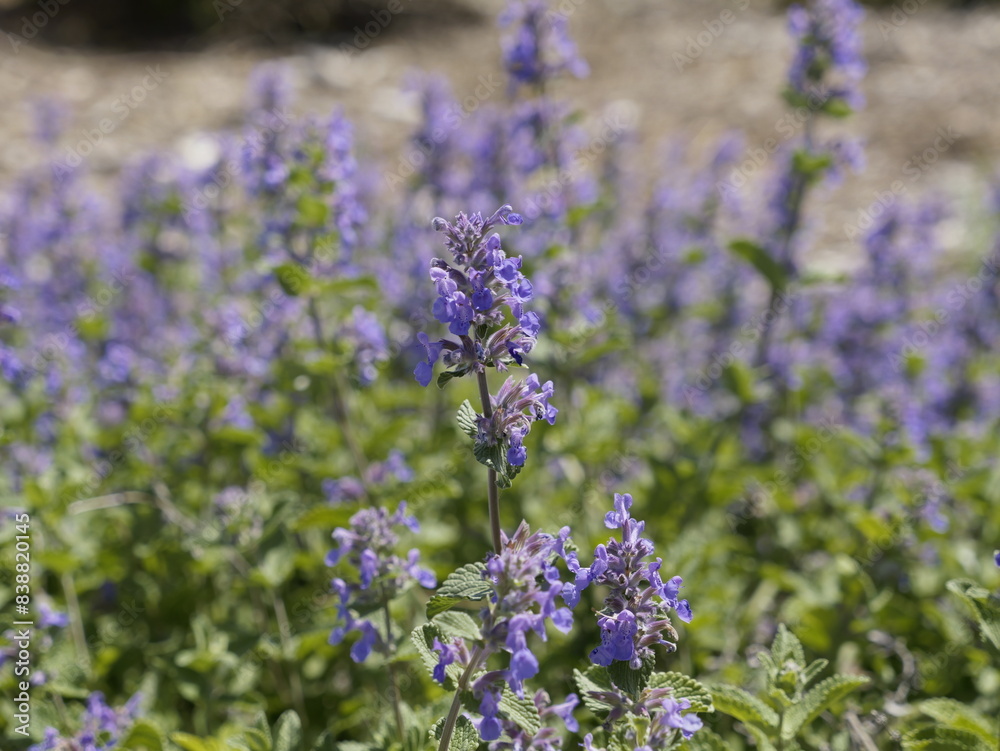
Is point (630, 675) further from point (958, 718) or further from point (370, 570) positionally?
point (958, 718)

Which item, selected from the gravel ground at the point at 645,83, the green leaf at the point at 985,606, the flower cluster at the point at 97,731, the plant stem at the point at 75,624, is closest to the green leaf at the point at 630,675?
the green leaf at the point at 985,606

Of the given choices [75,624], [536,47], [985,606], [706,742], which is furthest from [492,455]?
[536,47]

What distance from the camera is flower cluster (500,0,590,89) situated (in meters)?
5.52

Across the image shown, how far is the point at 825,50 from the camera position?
530cm

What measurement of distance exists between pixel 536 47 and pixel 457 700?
429cm

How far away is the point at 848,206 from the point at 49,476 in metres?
11.2

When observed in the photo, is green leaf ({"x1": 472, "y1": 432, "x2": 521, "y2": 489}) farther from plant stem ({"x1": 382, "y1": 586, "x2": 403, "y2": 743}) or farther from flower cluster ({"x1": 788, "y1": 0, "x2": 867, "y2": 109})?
flower cluster ({"x1": 788, "y1": 0, "x2": 867, "y2": 109})

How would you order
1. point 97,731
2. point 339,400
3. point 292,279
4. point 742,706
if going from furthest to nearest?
point 339,400 → point 292,279 → point 97,731 → point 742,706

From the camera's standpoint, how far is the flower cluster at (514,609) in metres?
2.32

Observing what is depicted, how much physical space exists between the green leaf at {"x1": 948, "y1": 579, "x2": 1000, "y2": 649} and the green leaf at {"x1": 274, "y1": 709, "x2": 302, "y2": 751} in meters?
2.33

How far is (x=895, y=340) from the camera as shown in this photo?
705 centimetres

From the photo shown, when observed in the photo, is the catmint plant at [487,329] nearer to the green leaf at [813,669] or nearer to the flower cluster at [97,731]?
the green leaf at [813,669]

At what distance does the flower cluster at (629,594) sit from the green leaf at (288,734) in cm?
132

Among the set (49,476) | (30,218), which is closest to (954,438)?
(49,476)
